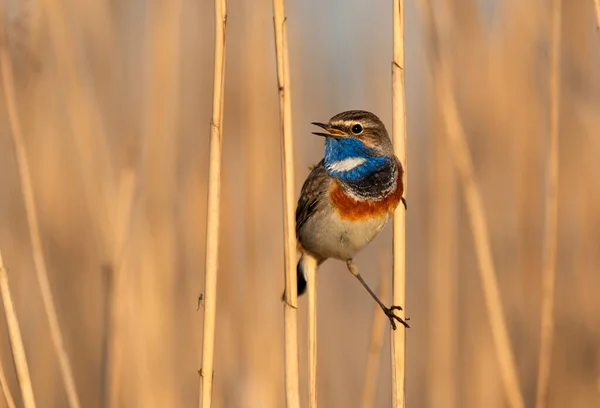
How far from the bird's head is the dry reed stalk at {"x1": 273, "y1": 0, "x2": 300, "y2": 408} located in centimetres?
88

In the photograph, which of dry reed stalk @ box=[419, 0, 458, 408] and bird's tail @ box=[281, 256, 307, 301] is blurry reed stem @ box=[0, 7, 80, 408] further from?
dry reed stalk @ box=[419, 0, 458, 408]

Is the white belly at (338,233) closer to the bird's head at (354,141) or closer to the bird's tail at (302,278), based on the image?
the bird's tail at (302,278)

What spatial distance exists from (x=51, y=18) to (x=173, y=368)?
1766mm

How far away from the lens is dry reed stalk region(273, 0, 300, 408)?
8.32 ft

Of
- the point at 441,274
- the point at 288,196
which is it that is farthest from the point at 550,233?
the point at 288,196

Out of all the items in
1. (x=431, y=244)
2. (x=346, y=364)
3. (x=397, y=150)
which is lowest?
(x=346, y=364)

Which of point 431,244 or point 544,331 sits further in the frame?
point 431,244

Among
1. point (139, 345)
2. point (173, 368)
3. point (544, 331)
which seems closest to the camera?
point (544, 331)

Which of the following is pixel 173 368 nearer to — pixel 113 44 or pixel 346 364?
pixel 346 364

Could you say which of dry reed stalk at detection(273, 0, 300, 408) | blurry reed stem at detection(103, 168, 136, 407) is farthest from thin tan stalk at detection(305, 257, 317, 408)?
blurry reed stem at detection(103, 168, 136, 407)

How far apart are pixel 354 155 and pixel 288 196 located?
105 cm

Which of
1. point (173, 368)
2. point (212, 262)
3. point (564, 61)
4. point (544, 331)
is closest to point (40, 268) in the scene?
point (212, 262)

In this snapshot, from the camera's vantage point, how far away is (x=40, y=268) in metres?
2.96

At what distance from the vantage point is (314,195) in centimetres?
371
